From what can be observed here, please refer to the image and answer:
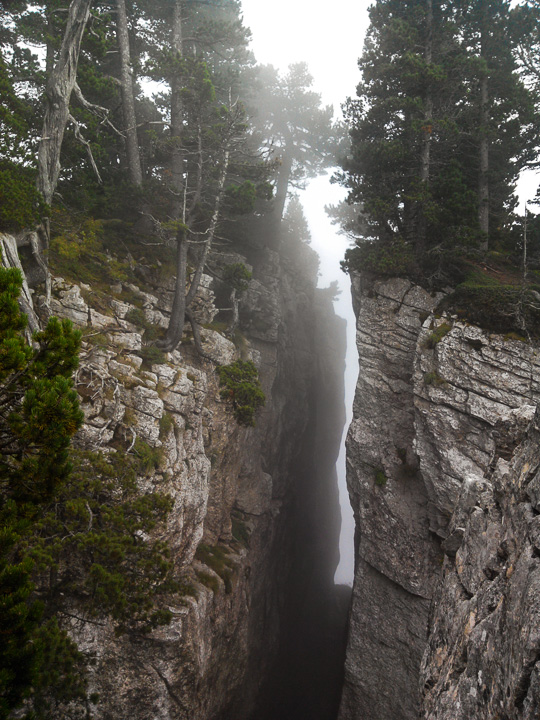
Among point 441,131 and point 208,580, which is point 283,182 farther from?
point 208,580

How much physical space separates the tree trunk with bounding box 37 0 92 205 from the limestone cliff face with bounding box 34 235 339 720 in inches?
138

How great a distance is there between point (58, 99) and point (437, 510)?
20080mm

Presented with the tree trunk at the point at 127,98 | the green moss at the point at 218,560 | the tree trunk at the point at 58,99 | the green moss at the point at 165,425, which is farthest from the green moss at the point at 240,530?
the tree trunk at the point at 127,98

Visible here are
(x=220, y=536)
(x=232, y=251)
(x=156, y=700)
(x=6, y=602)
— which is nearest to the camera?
(x=6, y=602)

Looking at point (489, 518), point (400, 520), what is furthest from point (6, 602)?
point (400, 520)

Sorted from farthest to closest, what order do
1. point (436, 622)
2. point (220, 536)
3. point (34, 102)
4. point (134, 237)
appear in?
point (134, 237), point (220, 536), point (34, 102), point (436, 622)

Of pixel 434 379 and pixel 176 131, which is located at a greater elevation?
pixel 176 131

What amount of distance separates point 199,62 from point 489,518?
2049 cm

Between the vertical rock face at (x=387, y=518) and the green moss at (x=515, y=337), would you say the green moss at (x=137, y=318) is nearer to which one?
the vertical rock face at (x=387, y=518)

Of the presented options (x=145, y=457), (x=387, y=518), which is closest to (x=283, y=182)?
(x=387, y=518)

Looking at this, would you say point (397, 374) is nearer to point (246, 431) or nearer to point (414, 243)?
point (414, 243)

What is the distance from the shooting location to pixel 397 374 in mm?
17906

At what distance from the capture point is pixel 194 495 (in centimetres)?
1227

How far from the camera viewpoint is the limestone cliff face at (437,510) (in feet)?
18.5
